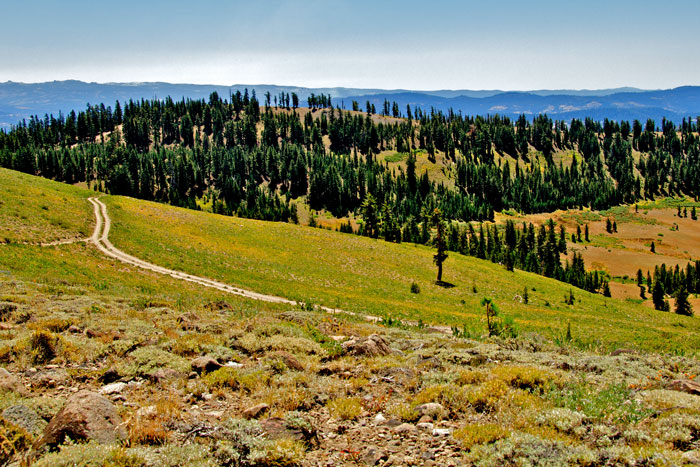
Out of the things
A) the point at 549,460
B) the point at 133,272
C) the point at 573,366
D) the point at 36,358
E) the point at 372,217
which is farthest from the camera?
the point at 372,217

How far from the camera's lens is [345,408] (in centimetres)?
964

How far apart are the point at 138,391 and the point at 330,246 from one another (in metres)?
56.6

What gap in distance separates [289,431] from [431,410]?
3683 mm

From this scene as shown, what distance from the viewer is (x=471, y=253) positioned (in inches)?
4806

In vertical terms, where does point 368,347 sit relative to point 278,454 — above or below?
below

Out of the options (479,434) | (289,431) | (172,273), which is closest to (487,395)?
(479,434)

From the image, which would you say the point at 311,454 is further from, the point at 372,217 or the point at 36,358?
the point at 372,217

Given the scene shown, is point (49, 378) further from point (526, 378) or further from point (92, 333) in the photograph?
point (526, 378)

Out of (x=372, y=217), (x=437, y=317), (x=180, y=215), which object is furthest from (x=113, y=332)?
(x=372, y=217)

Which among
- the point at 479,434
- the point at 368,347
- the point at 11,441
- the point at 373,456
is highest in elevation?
the point at 11,441

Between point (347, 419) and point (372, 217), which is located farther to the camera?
point (372, 217)

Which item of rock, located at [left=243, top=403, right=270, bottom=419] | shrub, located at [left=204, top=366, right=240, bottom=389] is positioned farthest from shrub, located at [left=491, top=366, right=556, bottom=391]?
shrub, located at [left=204, top=366, right=240, bottom=389]

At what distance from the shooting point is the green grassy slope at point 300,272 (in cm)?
3136

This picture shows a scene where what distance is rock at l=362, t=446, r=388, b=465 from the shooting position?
7.48 meters
